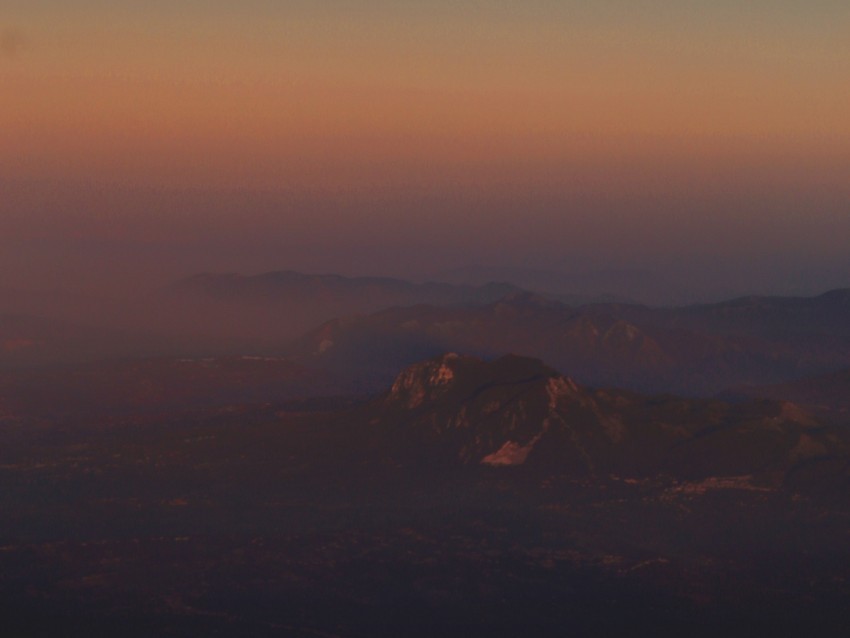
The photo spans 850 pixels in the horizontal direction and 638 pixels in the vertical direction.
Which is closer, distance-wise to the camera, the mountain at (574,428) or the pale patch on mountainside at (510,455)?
the mountain at (574,428)

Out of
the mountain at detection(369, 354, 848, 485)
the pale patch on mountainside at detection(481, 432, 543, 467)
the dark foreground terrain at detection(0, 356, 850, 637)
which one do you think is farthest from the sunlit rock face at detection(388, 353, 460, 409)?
the pale patch on mountainside at detection(481, 432, 543, 467)

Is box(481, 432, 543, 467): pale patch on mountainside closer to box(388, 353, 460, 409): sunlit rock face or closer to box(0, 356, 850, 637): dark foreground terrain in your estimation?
box(0, 356, 850, 637): dark foreground terrain

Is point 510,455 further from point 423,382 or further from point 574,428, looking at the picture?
point 423,382

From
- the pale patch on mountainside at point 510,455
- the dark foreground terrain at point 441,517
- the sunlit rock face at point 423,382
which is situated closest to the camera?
the dark foreground terrain at point 441,517

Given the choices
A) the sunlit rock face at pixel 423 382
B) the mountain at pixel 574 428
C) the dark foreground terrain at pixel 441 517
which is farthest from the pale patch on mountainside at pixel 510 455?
the sunlit rock face at pixel 423 382

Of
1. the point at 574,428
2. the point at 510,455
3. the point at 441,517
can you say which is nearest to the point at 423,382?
the point at 510,455

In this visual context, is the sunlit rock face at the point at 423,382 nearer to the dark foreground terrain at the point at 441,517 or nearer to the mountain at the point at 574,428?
the mountain at the point at 574,428

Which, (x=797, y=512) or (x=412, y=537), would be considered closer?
(x=412, y=537)

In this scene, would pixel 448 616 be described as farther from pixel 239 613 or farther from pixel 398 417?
pixel 398 417

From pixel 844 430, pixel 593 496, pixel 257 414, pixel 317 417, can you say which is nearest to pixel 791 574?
pixel 593 496
